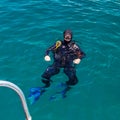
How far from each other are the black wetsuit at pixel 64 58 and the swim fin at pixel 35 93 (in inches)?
14.0

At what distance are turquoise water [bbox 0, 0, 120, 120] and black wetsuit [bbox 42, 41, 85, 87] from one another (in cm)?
43

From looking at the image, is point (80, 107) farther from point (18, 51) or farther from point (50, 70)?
point (18, 51)

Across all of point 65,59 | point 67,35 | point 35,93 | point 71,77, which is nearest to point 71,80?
point 71,77

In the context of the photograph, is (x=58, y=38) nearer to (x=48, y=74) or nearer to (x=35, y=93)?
(x=48, y=74)

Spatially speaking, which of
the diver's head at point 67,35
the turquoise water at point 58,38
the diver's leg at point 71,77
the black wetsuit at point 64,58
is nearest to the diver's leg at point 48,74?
the black wetsuit at point 64,58

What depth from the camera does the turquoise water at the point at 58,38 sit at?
33.5 ft

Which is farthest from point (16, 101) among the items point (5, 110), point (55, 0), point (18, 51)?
point (55, 0)

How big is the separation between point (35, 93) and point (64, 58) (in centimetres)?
164

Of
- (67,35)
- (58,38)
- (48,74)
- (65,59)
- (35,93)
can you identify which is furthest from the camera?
(58,38)

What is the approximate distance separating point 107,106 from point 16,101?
3064mm

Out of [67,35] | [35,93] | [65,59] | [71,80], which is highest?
[67,35]

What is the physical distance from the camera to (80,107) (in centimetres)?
1030

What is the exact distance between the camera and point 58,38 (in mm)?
13875

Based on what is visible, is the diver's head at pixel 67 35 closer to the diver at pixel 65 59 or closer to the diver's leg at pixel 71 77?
the diver at pixel 65 59
